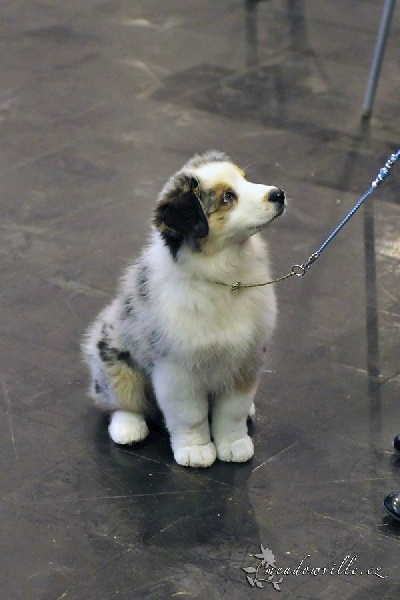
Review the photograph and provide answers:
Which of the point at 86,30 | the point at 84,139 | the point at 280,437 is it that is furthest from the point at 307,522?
the point at 86,30

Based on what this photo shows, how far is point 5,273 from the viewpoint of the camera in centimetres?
409

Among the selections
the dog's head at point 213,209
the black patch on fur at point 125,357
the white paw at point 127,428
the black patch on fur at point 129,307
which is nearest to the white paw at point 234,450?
the white paw at point 127,428

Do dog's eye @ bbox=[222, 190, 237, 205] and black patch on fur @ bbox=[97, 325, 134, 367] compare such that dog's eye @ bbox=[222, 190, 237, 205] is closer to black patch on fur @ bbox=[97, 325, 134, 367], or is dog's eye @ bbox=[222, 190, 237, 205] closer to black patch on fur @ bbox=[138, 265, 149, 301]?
black patch on fur @ bbox=[138, 265, 149, 301]

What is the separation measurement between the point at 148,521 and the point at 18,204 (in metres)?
2.22

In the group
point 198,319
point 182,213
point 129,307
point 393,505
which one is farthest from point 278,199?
point 393,505

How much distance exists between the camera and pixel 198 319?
2.81 metres

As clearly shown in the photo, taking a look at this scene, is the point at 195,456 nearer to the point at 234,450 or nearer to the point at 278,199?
the point at 234,450

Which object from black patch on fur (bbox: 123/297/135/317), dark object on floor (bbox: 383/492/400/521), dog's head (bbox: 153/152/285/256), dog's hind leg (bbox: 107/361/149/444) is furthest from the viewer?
dog's hind leg (bbox: 107/361/149/444)

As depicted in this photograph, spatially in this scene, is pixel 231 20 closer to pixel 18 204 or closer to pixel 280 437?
pixel 18 204

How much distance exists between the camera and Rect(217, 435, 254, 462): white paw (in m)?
3.04

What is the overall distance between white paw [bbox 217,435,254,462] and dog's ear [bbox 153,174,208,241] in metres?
0.71

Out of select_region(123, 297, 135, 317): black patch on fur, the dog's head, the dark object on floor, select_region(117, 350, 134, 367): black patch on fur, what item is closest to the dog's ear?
the dog's head

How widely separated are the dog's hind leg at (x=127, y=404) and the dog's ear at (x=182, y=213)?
526mm

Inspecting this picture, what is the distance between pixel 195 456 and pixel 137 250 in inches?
57.5
